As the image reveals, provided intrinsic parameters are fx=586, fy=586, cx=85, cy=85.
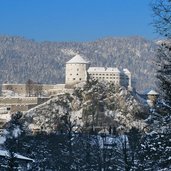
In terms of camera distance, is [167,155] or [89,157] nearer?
[167,155]

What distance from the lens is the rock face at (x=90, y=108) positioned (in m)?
80.7

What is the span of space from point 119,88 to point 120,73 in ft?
73.7

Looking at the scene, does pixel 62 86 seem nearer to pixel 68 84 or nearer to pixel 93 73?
pixel 68 84

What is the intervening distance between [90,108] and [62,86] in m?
19.6

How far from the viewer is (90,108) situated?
84812 millimetres

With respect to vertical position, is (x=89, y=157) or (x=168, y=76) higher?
(x=168, y=76)

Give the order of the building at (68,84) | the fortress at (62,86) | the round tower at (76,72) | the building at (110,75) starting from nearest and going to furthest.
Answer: the fortress at (62,86)
the building at (68,84)
the round tower at (76,72)
the building at (110,75)

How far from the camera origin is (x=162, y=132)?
303 inches

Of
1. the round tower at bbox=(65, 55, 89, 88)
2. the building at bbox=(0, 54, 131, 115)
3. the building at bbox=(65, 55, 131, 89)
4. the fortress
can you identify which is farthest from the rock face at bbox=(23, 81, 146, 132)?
the building at bbox=(65, 55, 131, 89)

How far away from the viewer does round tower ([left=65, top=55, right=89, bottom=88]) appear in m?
108

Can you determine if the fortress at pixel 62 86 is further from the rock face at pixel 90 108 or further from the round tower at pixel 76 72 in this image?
the rock face at pixel 90 108

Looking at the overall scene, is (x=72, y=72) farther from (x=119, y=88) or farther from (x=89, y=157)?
(x=89, y=157)

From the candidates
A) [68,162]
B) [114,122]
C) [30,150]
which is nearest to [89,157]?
[68,162]

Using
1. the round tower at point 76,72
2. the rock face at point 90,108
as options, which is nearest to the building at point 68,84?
the round tower at point 76,72
